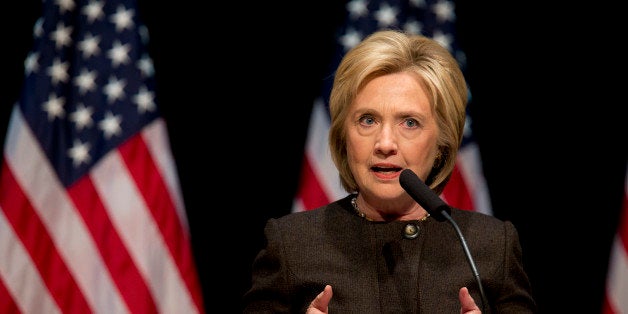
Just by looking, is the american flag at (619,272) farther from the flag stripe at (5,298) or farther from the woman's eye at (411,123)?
the flag stripe at (5,298)

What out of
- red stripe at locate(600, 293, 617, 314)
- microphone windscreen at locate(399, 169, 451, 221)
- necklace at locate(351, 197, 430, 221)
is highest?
microphone windscreen at locate(399, 169, 451, 221)

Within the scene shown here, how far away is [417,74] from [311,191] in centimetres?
91

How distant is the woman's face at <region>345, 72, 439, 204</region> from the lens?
147 cm

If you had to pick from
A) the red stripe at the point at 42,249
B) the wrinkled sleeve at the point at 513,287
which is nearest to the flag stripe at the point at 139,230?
the red stripe at the point at 42,249

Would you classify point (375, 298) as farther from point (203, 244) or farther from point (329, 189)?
point (203, 244)

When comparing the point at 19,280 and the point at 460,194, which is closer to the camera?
the point at 19,280

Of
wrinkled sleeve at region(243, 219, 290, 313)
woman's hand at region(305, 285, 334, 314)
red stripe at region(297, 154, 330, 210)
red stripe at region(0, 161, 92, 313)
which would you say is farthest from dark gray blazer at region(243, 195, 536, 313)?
red stripe at region(0, 161, 92, 313)

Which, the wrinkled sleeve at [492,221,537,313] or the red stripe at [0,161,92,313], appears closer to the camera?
the wrinkled sleeve at [492,221,537,313]

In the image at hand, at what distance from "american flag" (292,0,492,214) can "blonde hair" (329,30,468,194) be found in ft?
2.53

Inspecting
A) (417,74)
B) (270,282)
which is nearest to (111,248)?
(270,282)

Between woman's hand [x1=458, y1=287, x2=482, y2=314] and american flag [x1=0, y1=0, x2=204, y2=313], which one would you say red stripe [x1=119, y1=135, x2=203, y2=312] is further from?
woman's hand [x1=458, y1=287, x2=482, y2=314]

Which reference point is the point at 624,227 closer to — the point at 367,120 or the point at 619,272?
the point at 619,272

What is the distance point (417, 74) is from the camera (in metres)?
1.52

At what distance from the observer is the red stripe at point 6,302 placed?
2.25 meters
